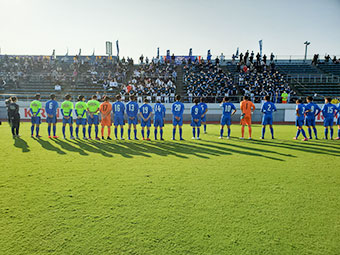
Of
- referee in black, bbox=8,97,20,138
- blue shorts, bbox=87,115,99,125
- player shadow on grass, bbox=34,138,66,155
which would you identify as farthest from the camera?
referee in black, bbox=8,97,20,138

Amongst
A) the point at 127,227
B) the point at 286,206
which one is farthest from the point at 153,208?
the point at 286,206

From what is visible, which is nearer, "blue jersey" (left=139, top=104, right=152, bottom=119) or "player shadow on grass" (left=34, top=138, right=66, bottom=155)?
"player shadow on grass" (left=34, top=138, right=66, bottom=155)

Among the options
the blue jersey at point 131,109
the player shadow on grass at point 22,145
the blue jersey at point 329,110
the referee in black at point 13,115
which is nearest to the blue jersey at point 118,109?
the blue jersey at point 131,109

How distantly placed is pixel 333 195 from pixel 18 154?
29.0ft

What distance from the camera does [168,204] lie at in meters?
4.15

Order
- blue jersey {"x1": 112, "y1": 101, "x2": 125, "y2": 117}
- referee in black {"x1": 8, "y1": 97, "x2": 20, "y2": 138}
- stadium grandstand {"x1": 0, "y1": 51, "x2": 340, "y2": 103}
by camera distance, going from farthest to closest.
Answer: stadium grandstand {"x1": 0, "y1": 51, "x2": 340, "y2": 103}, referee in black {"x1": 8, "y1": 97, "x2": 20, "y2": 138}, blue jersey {"x1": 112, "y1": 101, "x2": 125, "y2": 117}

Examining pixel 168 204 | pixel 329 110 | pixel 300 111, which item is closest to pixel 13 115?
pixel 168 204

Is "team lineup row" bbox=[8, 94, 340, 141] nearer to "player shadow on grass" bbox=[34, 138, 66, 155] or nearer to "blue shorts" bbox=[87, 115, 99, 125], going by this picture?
"blue shorts" bbox=[87, 115, 99, 125]

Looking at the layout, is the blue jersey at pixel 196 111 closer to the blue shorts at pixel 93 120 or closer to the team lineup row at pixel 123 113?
the team lineup row at pixel 123 113

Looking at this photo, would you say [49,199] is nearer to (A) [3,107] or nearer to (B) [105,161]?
(B) [105,161]

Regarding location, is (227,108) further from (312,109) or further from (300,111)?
(312,109)

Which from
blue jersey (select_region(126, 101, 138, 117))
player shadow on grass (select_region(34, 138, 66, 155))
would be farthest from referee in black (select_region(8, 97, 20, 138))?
blue jersey (select_region(126, 101, 138, 117))

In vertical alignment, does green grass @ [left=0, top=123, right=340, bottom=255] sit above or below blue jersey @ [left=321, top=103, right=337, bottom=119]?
below

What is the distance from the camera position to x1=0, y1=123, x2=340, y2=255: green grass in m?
3.04
